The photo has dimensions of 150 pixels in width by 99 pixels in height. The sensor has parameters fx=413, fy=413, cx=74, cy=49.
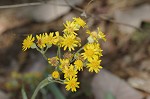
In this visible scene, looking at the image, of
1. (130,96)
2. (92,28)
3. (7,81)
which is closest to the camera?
(130,96)

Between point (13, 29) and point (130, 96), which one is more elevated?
point (13, 29)

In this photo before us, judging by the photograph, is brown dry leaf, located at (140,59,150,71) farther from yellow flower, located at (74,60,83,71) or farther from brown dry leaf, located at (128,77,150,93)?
yellow flower, located at (74,60,83,71)

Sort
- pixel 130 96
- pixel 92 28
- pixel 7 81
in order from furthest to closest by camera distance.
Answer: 1. pixel 92 28
2. pixel 7 81
3. pixel 130 96

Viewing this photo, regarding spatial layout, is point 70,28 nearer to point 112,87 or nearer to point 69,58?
point 69,58

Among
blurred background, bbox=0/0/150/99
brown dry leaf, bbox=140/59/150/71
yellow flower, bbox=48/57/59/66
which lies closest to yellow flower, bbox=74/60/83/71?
yellow flower, bbox=48/57/59/66

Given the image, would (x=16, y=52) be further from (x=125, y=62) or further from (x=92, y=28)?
(x=125, y=62)

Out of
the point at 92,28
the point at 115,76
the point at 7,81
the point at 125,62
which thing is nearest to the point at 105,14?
the point at 92,28

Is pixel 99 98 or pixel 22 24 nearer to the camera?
pixel 99 98

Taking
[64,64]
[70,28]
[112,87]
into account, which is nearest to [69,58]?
[64,64]
